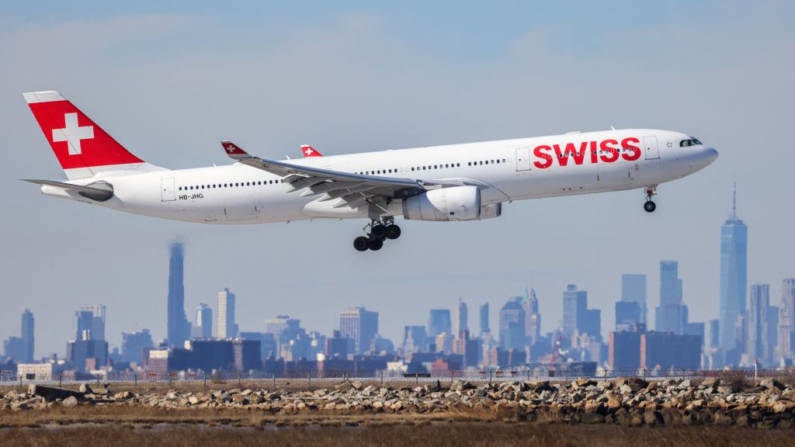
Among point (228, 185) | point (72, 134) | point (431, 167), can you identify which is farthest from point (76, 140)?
point (431, 167)

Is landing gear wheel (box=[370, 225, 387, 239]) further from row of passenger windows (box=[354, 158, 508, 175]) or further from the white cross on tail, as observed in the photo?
the white cross on tail

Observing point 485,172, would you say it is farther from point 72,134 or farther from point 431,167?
point 72,134

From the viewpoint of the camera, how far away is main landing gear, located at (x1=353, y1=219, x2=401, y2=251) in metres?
64.6

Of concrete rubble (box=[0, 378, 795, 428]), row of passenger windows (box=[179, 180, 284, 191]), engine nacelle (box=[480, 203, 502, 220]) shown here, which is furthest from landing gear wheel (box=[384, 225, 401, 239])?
concrete rubble (box=[0, 378, 795, 428])

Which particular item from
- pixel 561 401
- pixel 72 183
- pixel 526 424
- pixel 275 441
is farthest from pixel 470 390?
pixel 72 183

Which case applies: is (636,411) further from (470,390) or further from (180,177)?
(180,177)

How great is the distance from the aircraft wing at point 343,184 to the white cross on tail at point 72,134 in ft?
39.4

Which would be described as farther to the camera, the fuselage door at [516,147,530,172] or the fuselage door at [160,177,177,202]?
the fuselage door at [160,177,177,202]

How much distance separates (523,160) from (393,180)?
5552mm

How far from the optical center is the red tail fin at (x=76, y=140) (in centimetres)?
6838

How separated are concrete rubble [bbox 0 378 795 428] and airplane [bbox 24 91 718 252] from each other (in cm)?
804

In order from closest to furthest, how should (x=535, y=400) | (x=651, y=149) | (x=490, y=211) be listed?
(x=535, y=400)
(x=651, y=149)
(x=490, y=211)

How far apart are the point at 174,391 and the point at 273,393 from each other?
6.32 m

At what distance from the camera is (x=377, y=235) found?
64562 mm
